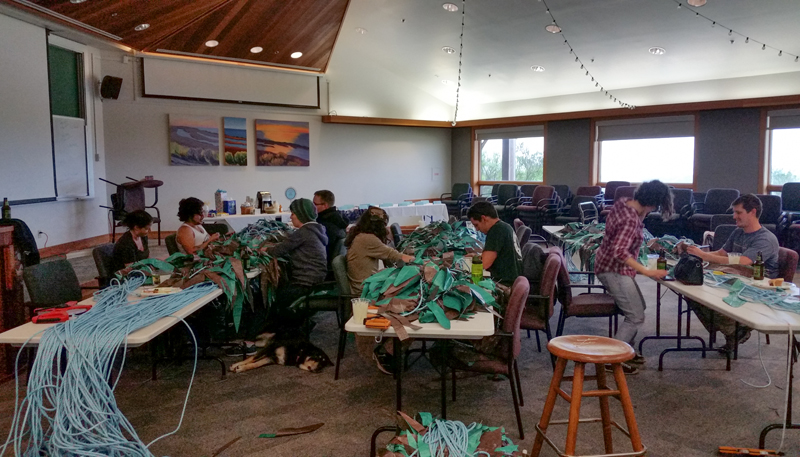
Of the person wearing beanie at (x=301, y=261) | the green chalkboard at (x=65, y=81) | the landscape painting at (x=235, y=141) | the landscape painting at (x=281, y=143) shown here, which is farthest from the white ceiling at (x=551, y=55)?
the person wearing beanie at (x=301, y=261)

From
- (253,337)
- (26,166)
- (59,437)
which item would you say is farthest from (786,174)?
(26,166)

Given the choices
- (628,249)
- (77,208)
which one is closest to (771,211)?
(628,249)

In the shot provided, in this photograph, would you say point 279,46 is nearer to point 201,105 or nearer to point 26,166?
point 201,105

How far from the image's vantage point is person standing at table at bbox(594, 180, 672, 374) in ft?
12.5

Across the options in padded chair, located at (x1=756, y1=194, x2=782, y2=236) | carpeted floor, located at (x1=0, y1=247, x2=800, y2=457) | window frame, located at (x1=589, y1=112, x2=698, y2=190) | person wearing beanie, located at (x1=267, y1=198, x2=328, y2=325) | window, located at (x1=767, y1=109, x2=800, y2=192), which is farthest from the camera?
window frame, located at (x1=589, y1=112, x2=698, y2=190)

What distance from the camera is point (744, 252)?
4.05 m

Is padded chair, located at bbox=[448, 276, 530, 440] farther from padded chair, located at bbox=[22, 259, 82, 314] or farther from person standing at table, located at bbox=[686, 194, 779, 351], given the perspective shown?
padded chair, located at bbox=[22, 259, 82, 314]

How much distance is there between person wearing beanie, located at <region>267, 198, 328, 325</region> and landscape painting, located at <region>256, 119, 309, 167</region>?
6852 mm

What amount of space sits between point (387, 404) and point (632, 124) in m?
9.32

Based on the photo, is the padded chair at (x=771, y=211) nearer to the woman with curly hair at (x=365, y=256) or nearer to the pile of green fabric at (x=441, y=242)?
the pile of green fabric at (x=441, y=242)

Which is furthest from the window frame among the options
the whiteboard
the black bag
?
the whiteboard

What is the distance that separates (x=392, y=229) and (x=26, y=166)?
203 inches

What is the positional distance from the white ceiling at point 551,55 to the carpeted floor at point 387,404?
211 inches

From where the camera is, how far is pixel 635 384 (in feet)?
11.7
